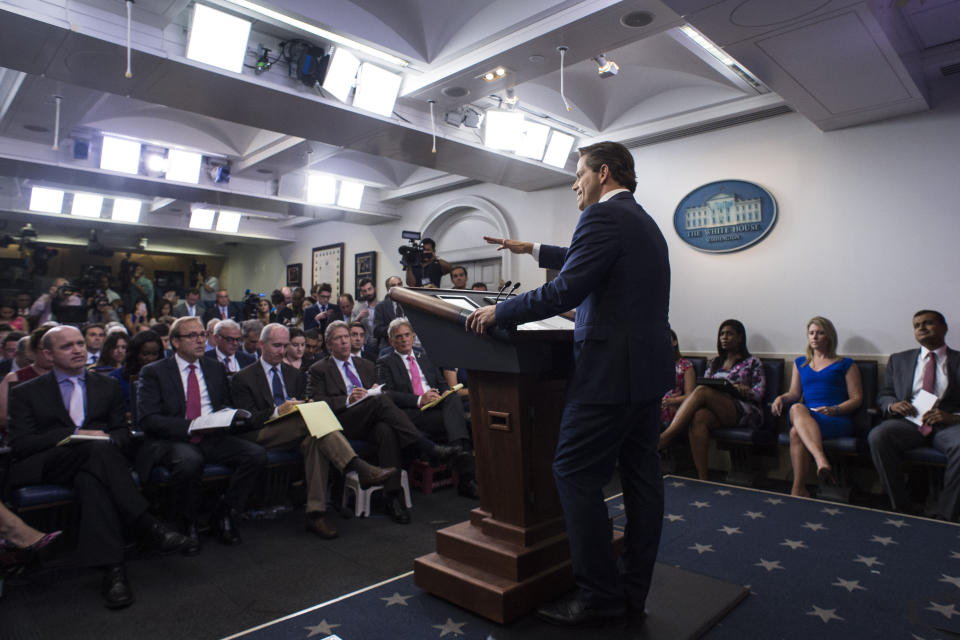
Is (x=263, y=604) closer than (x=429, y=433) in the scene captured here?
Yes

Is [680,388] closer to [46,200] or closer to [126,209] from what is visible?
[126,209]

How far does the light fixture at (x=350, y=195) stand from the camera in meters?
7.77

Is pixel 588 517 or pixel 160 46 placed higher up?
pixel 160 46

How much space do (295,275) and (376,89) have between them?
281 inches

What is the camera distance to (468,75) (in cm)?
411

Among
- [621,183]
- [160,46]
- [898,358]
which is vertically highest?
[160,46]

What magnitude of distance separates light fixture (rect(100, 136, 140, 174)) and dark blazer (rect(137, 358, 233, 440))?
13.1ft

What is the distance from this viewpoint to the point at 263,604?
2264mm

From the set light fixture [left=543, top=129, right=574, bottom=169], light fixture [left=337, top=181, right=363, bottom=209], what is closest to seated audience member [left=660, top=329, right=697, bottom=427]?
light fixture [left=543, top=129, right=574, bottom=169]

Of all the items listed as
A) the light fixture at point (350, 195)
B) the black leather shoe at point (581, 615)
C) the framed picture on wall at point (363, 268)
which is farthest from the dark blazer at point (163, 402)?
the framed picture on wall at point (363, 268)

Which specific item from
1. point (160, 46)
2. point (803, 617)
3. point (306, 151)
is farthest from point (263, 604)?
point (306, 151)

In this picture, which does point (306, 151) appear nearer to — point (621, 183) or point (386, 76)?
point (386, 76)

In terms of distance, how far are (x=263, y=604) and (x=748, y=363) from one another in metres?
3.85

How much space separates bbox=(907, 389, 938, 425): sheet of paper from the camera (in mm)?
3553
